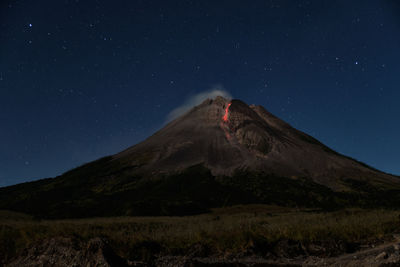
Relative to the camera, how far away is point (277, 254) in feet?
49.5

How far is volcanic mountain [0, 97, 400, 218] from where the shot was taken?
77.7 m

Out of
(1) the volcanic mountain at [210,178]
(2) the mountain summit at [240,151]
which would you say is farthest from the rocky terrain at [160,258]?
(2) the mountain summit at [240,151]

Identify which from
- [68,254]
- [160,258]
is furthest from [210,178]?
[68,254]

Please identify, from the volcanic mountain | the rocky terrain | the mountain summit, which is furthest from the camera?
the mountain summit

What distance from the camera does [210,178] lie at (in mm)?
105625

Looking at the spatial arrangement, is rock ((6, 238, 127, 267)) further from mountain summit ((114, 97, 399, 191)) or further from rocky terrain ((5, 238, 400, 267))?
mountain summit ((114, 97, 399, 191))

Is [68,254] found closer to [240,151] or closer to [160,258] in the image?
[160,258]

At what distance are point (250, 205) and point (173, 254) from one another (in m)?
61.4

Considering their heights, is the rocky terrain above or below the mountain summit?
below

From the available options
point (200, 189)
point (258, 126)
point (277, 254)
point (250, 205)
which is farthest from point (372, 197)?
point (277, 254)

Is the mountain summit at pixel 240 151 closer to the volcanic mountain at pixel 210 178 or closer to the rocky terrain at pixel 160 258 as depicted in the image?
the volcanic mountain at pixel 210 178

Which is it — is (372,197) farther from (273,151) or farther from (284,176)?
(273,151)

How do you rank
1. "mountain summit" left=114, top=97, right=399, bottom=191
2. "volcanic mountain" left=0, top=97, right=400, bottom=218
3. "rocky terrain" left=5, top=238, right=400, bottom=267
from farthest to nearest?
"mountain summit" left=114, top=97, right=399, bottom=191, "volcanic mountain" left=0, top=97, right=400, bottom=218, "rocky terrain" left=5, top=238, right=400, bottom=267

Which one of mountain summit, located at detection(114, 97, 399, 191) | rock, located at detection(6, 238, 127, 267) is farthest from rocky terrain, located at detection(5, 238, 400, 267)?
mountain summit, located at detection(114, 97, 399, 191)
